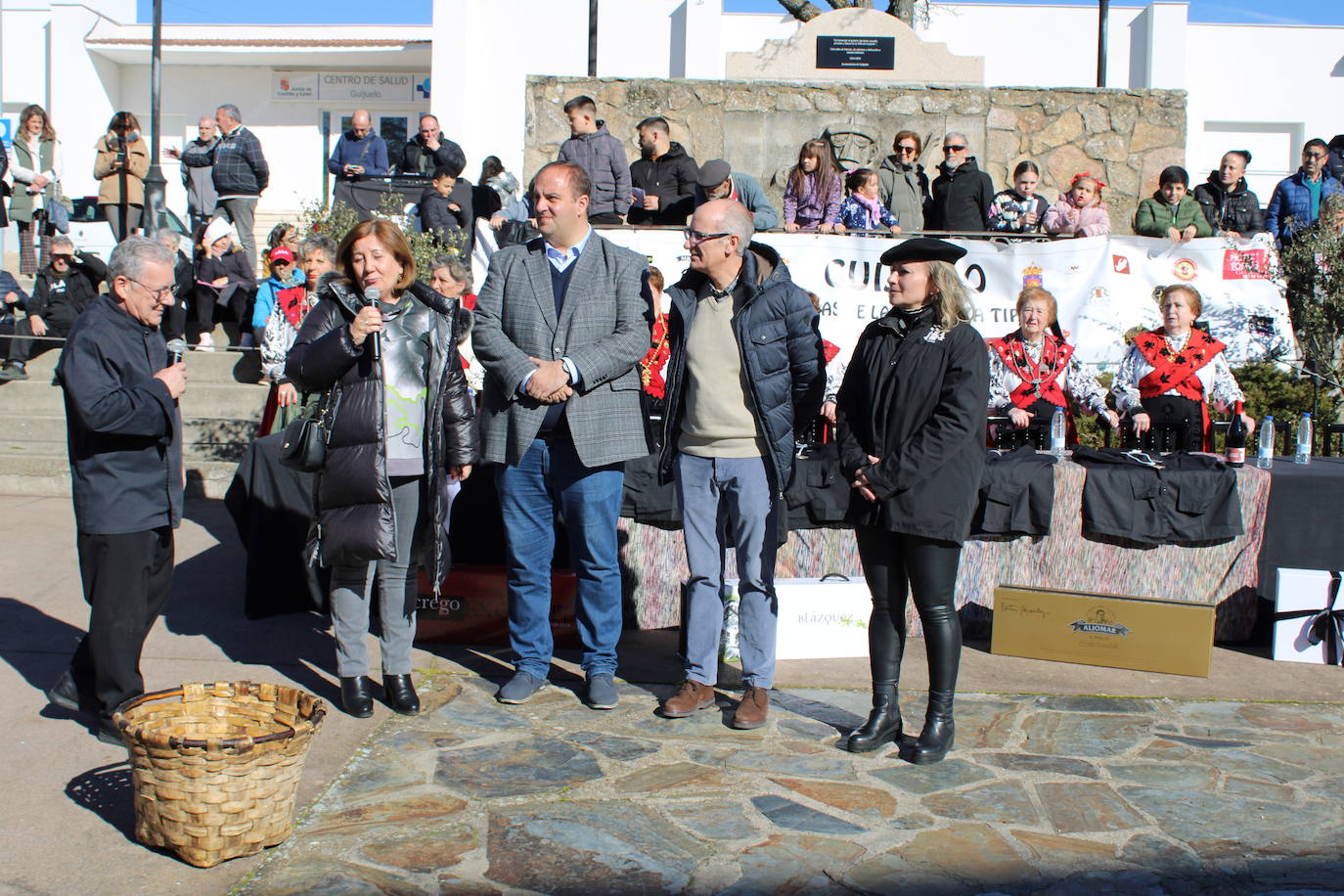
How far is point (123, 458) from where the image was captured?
13.1 ft

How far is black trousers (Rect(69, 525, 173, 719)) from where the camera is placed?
4.02 meters

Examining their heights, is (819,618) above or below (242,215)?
below

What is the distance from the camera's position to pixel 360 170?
12836 mm

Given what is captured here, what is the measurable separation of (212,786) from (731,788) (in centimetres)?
159

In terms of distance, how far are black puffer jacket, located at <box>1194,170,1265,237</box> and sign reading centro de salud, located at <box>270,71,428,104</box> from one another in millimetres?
14338

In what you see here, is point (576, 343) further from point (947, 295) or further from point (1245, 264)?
point (1245, 264)

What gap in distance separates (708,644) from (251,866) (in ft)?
6.31

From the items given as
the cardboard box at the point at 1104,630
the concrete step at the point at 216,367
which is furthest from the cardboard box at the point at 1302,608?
the concrete step at the point at 216,367

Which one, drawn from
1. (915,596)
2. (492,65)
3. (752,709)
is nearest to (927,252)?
(915,596)

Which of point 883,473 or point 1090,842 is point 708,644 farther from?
point 1090,842

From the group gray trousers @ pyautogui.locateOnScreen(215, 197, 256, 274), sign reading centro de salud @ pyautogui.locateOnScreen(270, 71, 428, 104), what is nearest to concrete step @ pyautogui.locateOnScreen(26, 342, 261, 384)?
gray trousers @ pyautogui.locateOnScreen(215, 197, 256, 274)

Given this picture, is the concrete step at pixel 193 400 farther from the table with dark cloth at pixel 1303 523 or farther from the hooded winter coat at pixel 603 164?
the table with dark cloth at pixel 1303 523

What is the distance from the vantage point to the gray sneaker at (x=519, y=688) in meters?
4.72

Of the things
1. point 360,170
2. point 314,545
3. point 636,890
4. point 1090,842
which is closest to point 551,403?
point 314,545
